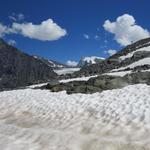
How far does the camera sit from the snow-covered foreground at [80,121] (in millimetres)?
14414

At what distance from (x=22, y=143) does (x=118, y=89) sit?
Result: 13003 mm

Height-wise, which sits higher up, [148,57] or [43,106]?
[148,57]

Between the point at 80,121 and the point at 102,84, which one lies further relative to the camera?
the point at 102,84

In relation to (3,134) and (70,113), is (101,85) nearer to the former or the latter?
(70,113)

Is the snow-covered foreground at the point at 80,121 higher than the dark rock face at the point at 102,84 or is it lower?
lower

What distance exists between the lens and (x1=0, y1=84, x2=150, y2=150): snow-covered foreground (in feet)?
47.3

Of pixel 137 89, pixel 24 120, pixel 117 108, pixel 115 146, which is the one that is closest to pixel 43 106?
pixel 24 120

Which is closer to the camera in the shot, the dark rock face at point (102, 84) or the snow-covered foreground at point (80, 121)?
the snow-covered foreground at point (80, 121)

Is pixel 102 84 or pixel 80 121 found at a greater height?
pixel 102 84

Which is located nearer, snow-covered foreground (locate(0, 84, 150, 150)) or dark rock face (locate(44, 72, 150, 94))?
snow-covered foreground (locate(0, 84, 150, 150))

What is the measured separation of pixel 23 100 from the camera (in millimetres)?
25719

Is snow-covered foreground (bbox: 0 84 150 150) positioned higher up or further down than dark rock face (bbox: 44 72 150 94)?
further down

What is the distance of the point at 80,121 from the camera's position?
1812cm

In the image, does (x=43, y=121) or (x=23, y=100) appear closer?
(x=43, y=121)
